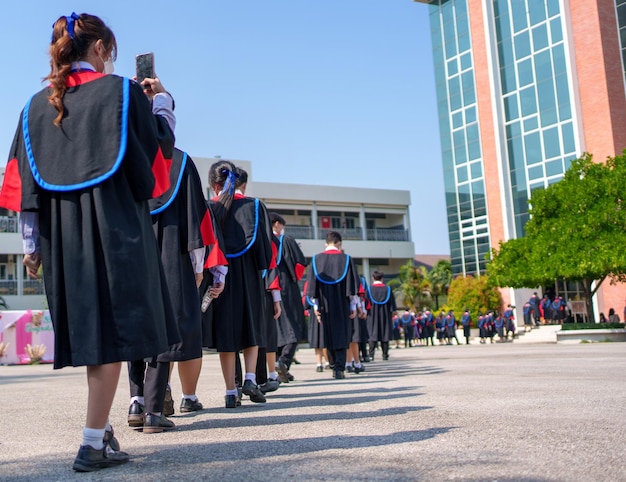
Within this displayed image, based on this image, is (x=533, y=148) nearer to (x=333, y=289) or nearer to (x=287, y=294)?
(x=333, y=289)

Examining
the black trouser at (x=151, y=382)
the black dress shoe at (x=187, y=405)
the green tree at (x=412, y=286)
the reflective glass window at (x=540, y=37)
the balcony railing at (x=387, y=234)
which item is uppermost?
the reflective glass window at (x=540, y=37)

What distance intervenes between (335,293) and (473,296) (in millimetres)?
34347

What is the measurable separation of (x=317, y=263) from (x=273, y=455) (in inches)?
277

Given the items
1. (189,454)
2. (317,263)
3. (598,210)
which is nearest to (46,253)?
(189,454)

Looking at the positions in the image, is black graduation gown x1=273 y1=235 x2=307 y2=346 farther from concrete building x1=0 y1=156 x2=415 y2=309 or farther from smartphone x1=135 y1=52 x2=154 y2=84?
concrete building x1=0 y1=156 x2=415 y2=309

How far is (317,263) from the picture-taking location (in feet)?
34.3

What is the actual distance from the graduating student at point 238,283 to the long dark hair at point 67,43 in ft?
9.46

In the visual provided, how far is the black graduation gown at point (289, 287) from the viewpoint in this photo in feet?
32.4

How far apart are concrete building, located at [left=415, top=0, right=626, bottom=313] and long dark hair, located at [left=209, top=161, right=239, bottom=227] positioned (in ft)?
124

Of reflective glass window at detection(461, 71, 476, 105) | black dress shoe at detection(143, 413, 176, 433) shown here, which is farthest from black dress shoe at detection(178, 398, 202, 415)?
reflective glass window at detection(461, 71, 476, 105)

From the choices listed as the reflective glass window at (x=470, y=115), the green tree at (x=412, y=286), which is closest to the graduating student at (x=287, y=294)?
the reflective glass window at (x=470, y=115)

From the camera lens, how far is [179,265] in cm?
488

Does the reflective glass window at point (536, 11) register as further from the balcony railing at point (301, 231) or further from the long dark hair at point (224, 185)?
the long dark hair at point (224, 185)

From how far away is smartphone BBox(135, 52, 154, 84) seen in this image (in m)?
4.30
